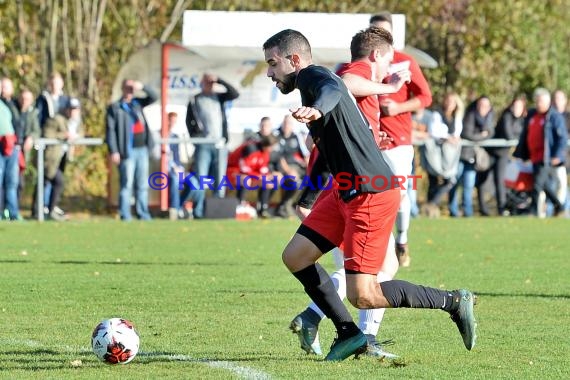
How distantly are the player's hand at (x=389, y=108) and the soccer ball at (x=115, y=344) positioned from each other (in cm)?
423

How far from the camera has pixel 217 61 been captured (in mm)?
24922

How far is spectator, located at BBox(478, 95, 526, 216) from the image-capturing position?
23.6 m

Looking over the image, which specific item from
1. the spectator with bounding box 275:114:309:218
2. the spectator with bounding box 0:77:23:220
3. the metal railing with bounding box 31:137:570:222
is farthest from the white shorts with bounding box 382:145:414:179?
the spectator with bounding box 275:114:309:218

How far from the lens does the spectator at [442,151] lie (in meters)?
23.1

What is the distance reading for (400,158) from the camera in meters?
11.8

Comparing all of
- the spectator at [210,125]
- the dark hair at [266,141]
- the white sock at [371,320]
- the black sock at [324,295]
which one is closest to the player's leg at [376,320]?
the white sock at [371,320]

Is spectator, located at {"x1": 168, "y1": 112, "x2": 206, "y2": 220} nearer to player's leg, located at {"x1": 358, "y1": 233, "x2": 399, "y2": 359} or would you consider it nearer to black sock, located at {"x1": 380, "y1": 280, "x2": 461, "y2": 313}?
player's leg, located at {"x1": 358, "y1": 233, "x2": 399, "y2": 359}

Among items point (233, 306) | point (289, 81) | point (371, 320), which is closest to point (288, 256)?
point (371, 320)

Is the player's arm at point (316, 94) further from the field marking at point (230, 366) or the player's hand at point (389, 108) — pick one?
the player's hand at point (389, 108)

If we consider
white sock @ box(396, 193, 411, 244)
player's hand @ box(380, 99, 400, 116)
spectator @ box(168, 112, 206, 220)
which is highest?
player's hand @ box(380, 99, 400, 116)

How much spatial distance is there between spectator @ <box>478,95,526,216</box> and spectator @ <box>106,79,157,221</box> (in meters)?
6.17

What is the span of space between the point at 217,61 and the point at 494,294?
1409cm

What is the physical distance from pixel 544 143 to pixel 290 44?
15.9 m

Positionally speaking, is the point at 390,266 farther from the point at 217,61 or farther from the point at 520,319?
the point at 217,61
